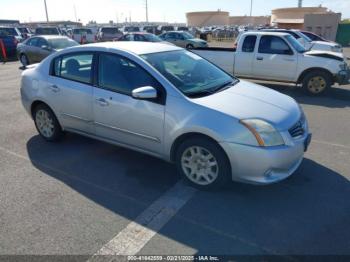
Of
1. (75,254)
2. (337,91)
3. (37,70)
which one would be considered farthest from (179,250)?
(337,91)

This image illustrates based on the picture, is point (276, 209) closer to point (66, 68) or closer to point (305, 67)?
point (66, 68)

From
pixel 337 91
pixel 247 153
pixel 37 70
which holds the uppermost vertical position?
pixel 37 70

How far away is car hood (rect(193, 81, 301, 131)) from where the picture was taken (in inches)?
132

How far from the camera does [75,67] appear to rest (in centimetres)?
452

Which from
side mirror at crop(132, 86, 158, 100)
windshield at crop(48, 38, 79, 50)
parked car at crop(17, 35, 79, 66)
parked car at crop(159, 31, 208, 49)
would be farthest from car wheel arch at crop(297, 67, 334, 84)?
parked car at crop(159, 31, 208, 49)

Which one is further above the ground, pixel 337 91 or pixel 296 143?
pixel 296 143

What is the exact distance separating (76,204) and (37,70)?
103 inches

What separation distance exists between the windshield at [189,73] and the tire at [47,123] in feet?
6.60

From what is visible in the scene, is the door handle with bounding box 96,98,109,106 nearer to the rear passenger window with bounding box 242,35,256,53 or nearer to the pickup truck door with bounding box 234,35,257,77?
the pickup truck door with bounding box 234,35,257,77

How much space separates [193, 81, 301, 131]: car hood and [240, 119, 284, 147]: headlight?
0.20ft

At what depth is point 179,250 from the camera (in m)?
2.71

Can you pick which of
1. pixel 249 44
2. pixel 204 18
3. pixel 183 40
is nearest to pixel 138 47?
pixel 249 44

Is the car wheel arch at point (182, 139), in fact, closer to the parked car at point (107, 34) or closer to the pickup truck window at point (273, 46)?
the pickup truck window at point (273, 46)

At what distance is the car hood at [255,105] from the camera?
11.0 ft
